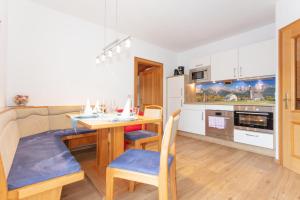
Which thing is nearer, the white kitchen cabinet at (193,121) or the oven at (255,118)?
the oven at (255,118)

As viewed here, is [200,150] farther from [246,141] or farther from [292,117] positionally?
[292,117]

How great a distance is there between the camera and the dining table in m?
1.32

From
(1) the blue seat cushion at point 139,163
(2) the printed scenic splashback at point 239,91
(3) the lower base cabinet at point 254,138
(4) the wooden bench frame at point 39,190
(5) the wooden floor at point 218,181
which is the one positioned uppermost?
(2) the printed scenic splashback at point 239,91

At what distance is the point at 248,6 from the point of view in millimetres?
2453

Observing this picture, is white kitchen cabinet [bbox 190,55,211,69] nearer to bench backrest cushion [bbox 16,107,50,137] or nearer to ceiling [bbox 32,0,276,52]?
ceiling [bbox 32,0,276,52]

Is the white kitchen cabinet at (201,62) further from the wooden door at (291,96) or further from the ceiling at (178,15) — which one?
the wooden door at (291,96)

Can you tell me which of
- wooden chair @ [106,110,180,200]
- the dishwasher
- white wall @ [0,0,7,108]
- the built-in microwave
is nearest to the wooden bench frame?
wooden chair @ [106,110,180,200]

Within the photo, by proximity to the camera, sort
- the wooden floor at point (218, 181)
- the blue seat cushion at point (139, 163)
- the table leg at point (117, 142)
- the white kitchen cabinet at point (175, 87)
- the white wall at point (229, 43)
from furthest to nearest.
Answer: the white kitchen cabinet at point (175, 87) → the white wall at point (229, 43) → the table leg at point (117, 142) → the wooden floor at point (218, 181) → the blue seat cushion at point (139, 163)

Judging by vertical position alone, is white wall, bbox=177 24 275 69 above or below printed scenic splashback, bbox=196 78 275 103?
above

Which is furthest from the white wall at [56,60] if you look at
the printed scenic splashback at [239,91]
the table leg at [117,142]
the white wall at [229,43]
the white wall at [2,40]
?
the printed scenic splashback at [239,91]

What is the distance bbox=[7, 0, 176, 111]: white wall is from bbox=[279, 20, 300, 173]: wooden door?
116 inches

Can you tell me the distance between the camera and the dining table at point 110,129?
4.33 ft

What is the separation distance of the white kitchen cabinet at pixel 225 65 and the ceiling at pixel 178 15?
52 cm

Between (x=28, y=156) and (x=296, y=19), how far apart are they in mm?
3575
